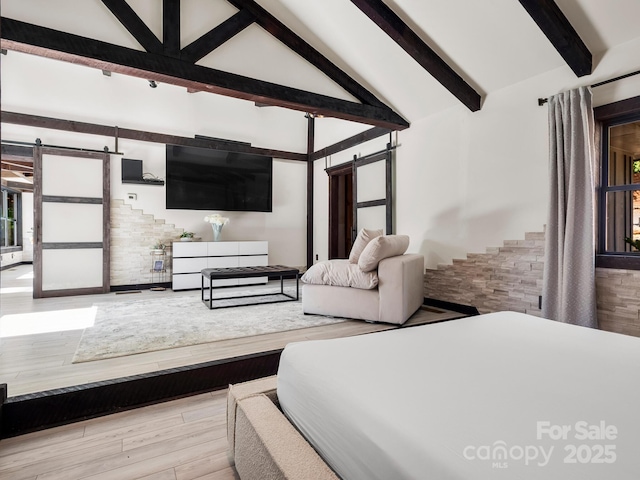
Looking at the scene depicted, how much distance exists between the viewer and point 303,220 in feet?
22.4

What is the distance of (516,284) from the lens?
328 cm

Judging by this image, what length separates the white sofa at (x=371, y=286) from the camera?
316 cm

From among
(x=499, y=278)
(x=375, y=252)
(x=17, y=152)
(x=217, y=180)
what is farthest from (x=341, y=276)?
(x=17, y=152)

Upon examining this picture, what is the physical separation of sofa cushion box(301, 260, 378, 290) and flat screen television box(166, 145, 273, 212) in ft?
9.58

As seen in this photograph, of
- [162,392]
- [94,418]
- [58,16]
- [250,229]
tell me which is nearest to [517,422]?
[162,392]

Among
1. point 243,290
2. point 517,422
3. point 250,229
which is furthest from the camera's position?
point 250,229

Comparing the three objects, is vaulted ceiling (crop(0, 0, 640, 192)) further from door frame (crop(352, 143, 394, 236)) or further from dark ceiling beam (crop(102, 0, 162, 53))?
door frame (crop(352, 143, 394, 236))

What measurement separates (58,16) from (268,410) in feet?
10.9

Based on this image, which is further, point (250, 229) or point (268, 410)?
point (250, 229)

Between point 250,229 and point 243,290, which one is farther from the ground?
point 250,229

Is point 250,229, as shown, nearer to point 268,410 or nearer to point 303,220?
point 303,220

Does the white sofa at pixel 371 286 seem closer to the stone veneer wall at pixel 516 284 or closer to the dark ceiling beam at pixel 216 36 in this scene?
the stone veneer wall at pixel 516 284

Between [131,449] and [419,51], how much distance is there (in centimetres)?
384

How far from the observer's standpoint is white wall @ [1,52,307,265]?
15.0 feet
